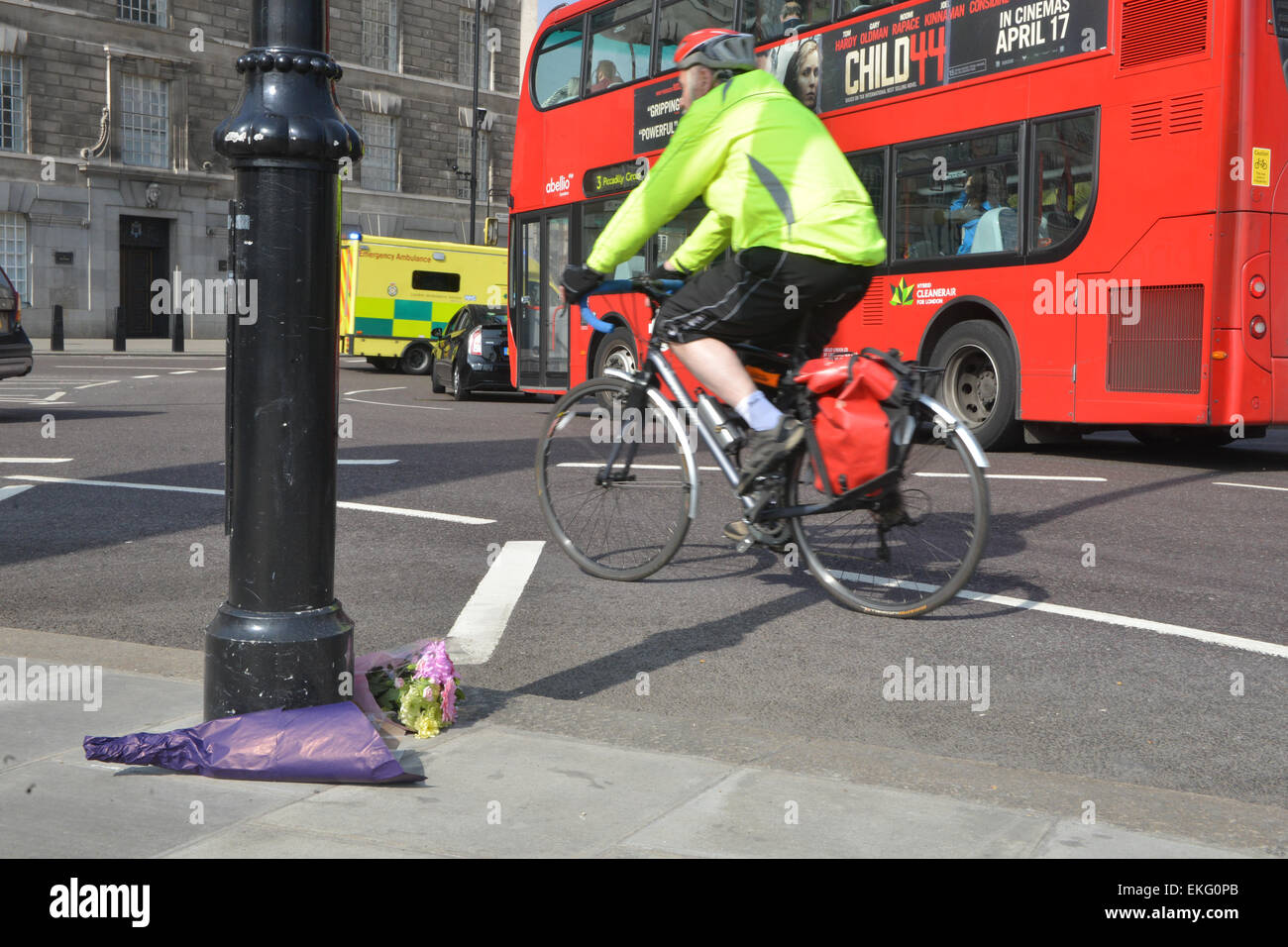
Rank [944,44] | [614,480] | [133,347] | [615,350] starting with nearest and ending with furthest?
[614,480], [944,44], [615,350], [133,347]

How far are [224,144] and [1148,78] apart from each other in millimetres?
8122

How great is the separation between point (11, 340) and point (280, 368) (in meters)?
10.7

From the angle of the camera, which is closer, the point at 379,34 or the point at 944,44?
the point at 944,44

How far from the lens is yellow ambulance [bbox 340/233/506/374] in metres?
27.8

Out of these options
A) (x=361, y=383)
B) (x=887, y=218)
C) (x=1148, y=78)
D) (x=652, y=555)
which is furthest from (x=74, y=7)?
(x=652, y=555)

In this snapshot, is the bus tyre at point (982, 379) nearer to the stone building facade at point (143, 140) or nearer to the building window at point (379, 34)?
the stone building facade at point (143, 140)

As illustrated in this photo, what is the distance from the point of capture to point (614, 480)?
17.8 feet

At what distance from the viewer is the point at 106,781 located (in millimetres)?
2816

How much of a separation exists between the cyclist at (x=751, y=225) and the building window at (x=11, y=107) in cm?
3540

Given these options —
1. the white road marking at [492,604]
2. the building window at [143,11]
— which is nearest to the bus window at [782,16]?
the white road marking at [492,604]

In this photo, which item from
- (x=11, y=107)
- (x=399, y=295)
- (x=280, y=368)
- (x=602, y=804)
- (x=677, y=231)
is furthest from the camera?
(x=11, y=107)

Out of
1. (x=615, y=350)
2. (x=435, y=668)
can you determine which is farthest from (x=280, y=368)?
(x=615, y=350)

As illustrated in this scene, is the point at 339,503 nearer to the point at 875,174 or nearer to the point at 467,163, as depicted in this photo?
the point at 875,174
